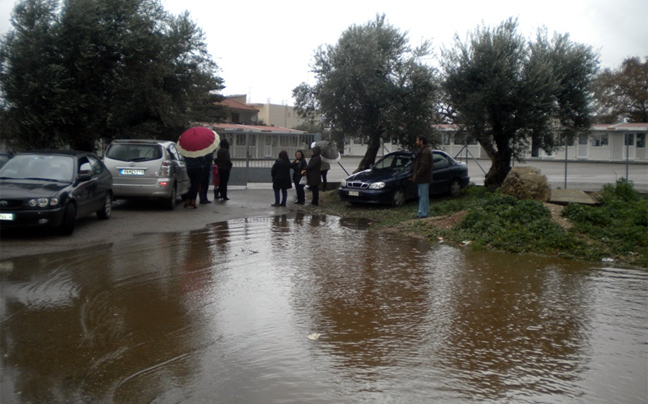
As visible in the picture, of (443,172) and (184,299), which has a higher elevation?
(443,172)

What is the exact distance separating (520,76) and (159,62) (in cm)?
1057

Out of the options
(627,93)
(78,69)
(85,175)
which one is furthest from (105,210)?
(627,93)

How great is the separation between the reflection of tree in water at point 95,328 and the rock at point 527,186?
803 centimetres

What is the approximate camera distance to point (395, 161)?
58.1 ft

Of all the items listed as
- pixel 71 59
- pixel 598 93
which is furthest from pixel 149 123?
pixel 598 93

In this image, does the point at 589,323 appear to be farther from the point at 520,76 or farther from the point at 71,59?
the point at 71,59

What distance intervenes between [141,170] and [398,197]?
6.68m

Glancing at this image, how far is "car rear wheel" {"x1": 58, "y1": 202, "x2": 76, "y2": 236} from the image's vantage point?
440 inches

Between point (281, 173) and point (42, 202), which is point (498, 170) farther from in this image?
point (42, 202)

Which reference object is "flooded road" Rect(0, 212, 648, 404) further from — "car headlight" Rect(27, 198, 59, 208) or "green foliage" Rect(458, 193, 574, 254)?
"car headlight" Rect(27, 198, 59, 208)

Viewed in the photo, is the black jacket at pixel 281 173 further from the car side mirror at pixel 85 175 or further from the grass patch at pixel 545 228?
the car side mirror at pixel 85 175

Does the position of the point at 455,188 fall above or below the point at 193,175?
below

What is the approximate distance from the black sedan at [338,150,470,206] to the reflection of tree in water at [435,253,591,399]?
7.16 m

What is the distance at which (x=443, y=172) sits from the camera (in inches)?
712
